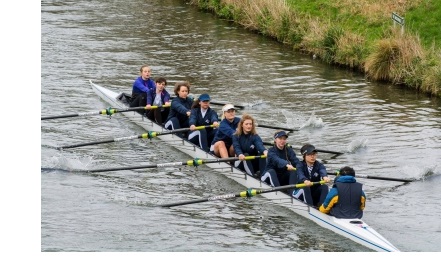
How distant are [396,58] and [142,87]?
8.25 metres

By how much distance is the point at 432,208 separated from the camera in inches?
696

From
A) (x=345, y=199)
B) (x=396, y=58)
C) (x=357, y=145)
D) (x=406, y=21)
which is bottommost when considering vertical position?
(x=357, y=145)

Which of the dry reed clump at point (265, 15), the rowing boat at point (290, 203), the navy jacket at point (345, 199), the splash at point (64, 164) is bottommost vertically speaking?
the splash at point (64, 164)

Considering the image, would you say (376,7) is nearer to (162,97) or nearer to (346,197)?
(162,97)

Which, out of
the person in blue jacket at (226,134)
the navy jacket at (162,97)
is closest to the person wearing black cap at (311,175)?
the person in blue jacket at (226,134)

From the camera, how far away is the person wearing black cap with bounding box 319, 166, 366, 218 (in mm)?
15711

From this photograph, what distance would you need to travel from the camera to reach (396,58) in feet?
88.7


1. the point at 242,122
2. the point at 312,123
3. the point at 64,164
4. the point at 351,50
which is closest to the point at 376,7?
the point at 351,50

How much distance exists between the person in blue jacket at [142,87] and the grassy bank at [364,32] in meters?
7.71

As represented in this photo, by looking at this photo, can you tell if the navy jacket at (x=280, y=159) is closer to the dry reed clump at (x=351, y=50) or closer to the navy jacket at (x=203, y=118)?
the navy jacket at (x=203, y=118)

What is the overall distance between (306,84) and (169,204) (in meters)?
11.5

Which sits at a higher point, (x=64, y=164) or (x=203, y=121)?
(x=203, y=121)

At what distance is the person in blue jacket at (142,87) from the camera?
23.2 metres

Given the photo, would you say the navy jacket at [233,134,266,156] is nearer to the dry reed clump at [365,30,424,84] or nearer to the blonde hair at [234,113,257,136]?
the blonde hair at [234,113,257,136]
